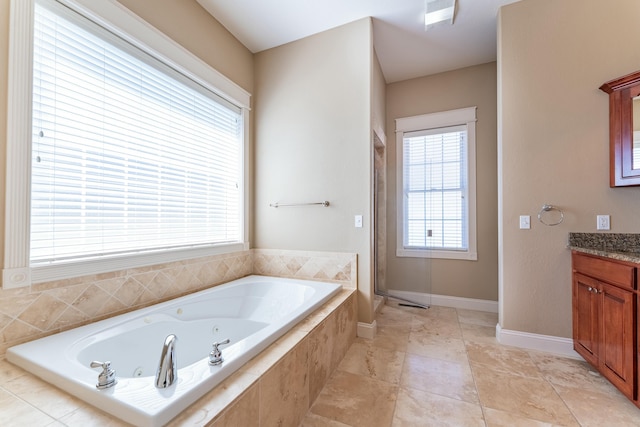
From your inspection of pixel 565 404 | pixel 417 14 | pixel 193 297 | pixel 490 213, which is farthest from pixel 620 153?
pixel 193 297

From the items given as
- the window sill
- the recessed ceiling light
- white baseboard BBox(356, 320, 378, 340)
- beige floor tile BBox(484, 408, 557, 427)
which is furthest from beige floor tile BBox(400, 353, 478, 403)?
the recessed ceiling light

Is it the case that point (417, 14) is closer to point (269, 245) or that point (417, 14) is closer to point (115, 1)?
point (115, 1)

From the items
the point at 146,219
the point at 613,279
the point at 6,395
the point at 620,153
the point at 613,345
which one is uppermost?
the point at 620,153

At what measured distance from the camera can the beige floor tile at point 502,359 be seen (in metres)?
1.85

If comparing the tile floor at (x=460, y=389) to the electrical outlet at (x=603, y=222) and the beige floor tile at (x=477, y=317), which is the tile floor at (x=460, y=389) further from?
the electrical outlet at (x=603, y=222)

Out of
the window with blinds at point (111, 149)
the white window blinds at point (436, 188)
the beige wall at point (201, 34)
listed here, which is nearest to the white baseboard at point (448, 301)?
the white window blinds at point (436, 188)

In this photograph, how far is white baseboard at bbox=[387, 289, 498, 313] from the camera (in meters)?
3.04

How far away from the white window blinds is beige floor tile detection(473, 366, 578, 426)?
1.66m

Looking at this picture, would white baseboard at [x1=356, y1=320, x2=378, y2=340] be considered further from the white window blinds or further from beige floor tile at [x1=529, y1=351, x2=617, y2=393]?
the white window blinds

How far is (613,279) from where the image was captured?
1.62 meters

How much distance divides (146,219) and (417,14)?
283 cm

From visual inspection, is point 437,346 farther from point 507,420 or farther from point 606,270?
point 606,270

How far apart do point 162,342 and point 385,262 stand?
2557mm

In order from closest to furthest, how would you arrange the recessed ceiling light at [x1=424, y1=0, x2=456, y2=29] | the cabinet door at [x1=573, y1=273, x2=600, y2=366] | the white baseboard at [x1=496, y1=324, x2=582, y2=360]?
the cabinet door at [x1=573, y1=273, x2=600, y2=366] < the white baseboard at [x1=496, y1=324, x2=582, y2=360] < the recessed ceiling light at [x1=424, y1=0, x2=456, y2=29]
